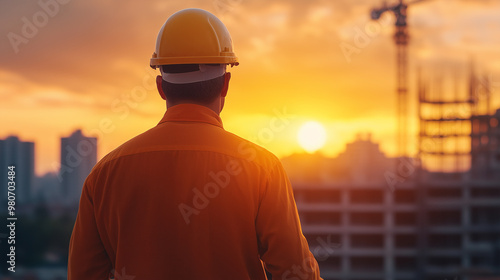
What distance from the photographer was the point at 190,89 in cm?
161

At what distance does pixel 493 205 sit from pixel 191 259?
6654 cm

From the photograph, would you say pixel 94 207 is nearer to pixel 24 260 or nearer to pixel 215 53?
pixel 215 53

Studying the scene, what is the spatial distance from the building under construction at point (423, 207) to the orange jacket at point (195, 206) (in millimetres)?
53822

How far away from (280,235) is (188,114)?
492 millimetres

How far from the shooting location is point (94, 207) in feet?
5.26

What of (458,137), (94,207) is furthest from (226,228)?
(458,137)

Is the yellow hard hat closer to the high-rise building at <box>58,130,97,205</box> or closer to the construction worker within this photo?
the construction worker

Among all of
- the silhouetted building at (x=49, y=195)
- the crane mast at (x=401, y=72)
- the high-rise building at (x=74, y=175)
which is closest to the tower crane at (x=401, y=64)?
the crane mast at (x=401, y=72)

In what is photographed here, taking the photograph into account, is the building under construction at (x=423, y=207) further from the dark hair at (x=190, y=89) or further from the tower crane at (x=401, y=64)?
the dark hair at (x=190, y=89)

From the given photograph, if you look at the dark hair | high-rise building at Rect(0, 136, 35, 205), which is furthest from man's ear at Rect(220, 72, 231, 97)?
high-rise building at Rect(0, 136, 35, 205)

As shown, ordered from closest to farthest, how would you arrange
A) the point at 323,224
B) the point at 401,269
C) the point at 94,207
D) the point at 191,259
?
the point at 191,259
the point at 94,207
the point at 323,224
the point at 401,269

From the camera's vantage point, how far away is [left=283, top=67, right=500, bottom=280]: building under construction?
5700 cm

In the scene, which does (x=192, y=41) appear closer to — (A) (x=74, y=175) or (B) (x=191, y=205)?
(B) (x=191, y=205)

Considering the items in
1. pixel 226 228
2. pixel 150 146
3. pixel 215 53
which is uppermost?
pixel 215 53
